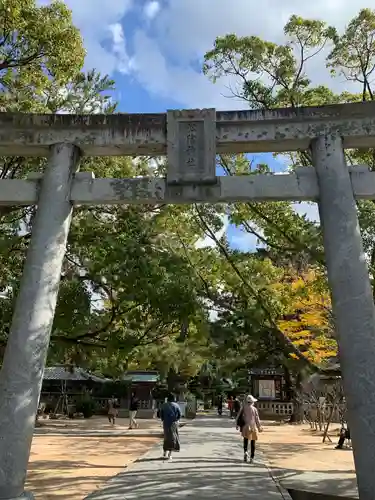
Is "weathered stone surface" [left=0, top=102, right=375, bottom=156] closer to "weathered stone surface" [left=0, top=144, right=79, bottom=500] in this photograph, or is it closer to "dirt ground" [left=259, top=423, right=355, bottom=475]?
"weathered stone surface" [left=0, top=144, right=79, bottom=500]

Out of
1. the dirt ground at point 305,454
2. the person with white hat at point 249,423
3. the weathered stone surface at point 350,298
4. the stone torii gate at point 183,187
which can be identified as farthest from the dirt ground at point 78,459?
the weathered stone surface at point 350,298

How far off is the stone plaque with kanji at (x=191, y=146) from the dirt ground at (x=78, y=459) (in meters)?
4.88

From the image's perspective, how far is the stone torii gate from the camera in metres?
5.76

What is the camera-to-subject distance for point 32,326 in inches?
236

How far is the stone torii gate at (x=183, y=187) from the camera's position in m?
5.76

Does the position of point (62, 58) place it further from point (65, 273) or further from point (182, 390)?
point (182, 390)

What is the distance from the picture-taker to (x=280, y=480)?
8.63m

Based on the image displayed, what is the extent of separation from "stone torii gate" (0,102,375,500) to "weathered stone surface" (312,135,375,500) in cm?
1

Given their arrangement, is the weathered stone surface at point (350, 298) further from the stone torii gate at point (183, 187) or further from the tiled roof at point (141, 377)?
the tiled roof at point (141, 377)

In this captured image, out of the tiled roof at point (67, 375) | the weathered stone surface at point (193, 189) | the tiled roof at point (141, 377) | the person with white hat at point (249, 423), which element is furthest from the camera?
the tiled roof at point (67, 375)

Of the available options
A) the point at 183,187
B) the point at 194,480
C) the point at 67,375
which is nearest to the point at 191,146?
the point at 183,187

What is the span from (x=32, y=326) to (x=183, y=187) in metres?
2.78

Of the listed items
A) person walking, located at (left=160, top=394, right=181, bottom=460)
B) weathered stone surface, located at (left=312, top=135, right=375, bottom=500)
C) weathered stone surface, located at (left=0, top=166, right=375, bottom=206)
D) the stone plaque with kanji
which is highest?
the stone plaque with kanji

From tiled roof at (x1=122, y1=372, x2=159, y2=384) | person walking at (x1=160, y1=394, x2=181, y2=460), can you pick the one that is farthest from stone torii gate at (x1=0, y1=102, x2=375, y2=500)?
→ tiled roof at (x1=122, y1=372, x2=159, y2=384)
